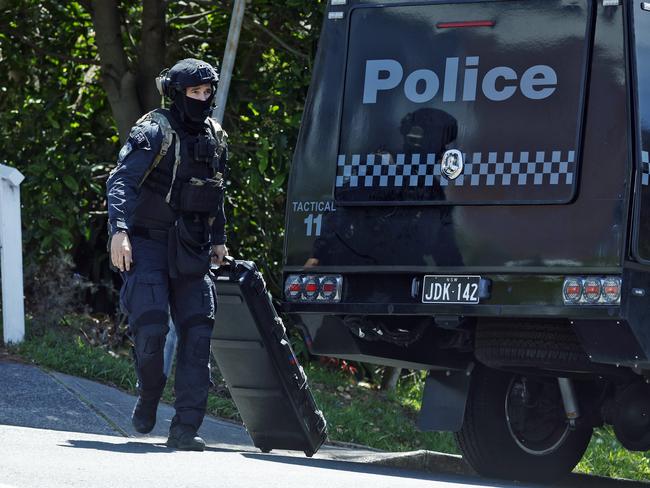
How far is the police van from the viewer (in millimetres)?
6887

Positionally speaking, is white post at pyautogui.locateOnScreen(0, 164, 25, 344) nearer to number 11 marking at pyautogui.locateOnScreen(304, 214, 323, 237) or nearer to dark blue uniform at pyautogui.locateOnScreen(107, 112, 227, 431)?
dark blue uniform at pyautogui.locateOnScreen(107, 112, 227, 431)

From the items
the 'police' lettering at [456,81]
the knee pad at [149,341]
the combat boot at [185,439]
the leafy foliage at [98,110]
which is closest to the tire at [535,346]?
the 'police' lettering at [456,81]

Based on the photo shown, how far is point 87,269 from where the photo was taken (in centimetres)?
1321

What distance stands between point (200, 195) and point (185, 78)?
567mm

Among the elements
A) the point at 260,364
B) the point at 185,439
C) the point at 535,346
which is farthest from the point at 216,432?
the point at 535,346

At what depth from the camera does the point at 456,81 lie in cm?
744

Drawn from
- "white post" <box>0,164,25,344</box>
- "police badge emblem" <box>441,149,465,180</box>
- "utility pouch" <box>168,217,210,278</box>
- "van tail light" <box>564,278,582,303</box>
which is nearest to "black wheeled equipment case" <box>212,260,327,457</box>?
"utility pouch" <box>168,217,210,278</box>

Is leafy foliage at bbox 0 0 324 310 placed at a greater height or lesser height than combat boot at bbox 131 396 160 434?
greater

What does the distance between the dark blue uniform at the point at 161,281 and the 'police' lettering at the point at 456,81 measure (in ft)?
3.05

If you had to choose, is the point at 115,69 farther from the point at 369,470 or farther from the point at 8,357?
the point at 369,470

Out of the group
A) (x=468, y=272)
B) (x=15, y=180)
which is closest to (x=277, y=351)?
(x=468, y=272)

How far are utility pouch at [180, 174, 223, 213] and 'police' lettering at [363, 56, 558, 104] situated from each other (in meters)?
0.88

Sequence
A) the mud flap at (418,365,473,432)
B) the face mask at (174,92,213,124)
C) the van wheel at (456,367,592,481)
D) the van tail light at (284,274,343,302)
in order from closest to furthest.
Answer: the face mask at (174,92,213,124) < the van tail light at (284,274,343,302) < the mud flap at (418,365,473,432) < the van wheel at (456,367,592,481)

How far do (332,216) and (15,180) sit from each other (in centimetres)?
351
